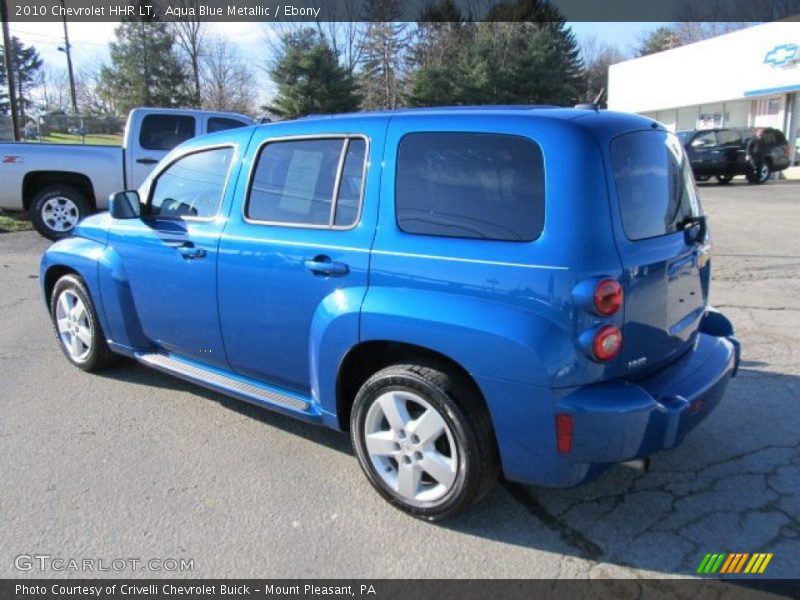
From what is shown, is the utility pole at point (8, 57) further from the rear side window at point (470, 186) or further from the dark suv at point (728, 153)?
the dark suv at point (728, 153)

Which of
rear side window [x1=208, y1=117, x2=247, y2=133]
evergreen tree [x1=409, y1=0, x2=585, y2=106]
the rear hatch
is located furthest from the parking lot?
evergreen tree [x1=409, y1=0, x2=585, y2=106]

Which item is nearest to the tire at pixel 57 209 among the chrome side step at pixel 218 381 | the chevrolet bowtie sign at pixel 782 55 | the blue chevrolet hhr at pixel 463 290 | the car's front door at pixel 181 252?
the car's front door at pixel 181 252

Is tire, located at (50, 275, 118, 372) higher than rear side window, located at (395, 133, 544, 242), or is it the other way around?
rear side window, located at (395, 133, 544, 242)

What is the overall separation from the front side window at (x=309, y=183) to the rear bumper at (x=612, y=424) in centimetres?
137

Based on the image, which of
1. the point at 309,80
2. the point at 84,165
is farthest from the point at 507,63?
the point at 84,165

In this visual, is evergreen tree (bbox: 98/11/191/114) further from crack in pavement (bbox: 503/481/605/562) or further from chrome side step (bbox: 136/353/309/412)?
crack in pavement (bbox: 503/481/605/562)

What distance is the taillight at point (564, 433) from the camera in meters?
Answer: 2.58

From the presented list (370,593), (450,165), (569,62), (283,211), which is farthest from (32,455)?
(569,62)

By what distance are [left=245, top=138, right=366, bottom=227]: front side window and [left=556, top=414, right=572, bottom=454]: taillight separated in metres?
1.36

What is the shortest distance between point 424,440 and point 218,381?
1.51 meters

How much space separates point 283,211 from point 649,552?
2.43 meters

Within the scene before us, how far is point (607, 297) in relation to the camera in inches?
102

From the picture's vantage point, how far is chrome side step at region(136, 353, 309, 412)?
3.54m

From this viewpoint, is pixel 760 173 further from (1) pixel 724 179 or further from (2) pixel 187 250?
(2) pixel 187 250
